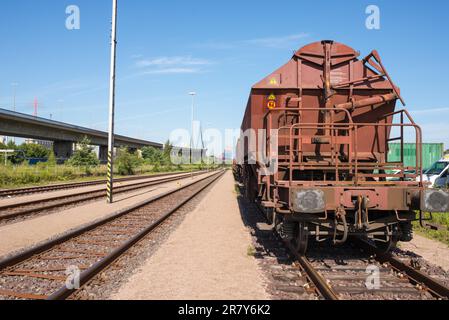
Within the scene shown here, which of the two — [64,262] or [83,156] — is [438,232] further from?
[83,156]

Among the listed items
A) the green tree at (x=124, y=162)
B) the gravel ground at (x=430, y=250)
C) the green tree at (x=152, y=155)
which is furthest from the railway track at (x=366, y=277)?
Answer: the green tree at (x=152, y=155)

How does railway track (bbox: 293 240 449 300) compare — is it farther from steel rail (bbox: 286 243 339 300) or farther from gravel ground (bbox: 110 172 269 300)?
gravel ground (bbox: 110 172 269 300)

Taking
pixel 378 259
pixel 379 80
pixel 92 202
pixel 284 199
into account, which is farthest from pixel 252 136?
pixel 92 202

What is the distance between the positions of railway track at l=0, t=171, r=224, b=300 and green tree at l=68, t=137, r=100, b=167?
31.1 m

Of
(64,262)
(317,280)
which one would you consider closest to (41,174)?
(64,262)

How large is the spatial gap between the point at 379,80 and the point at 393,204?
279 centimetres

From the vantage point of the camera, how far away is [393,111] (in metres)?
7.33

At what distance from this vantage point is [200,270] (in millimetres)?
5762

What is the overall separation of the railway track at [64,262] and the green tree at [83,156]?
31.1 metres

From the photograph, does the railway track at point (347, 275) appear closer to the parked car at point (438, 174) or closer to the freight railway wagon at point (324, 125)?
the freight railway wagon at point (324, 125)

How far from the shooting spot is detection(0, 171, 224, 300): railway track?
4.77 meters

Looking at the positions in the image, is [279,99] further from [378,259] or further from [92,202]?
[92,202]

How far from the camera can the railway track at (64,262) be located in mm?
4770

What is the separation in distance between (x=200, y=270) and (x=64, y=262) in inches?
92.0
